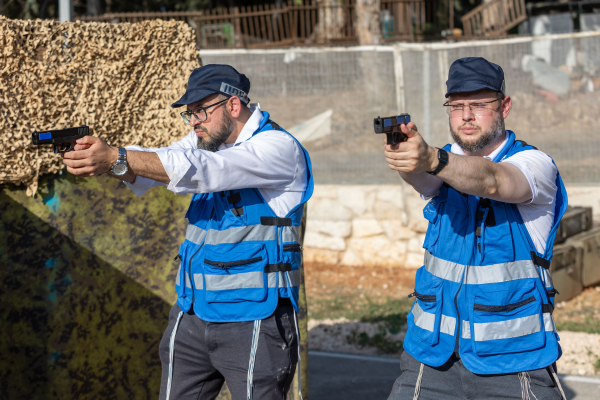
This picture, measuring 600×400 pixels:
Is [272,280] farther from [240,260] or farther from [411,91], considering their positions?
[411,91]

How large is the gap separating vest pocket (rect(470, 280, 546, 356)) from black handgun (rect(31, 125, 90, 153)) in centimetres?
163

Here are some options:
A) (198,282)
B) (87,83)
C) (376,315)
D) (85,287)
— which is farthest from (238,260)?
(376,315)

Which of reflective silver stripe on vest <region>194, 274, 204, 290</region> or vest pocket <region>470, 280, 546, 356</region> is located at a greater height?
reflective silver stripe on vest <region>194, 274, 204, 290</region>

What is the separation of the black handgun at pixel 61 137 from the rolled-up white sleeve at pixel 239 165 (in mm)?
302

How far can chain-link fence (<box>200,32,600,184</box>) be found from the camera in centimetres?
763

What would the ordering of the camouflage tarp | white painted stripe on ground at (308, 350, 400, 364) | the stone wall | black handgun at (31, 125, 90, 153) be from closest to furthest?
black handgun at (31, 125, 90, 153), the camouflage tarp, white painted stripe on ground at (308, 350, 400, 364), the stone wall

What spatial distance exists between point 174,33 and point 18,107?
1016 mm

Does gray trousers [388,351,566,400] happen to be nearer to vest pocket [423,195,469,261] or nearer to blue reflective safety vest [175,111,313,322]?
vest pocket [423,195,469,261]

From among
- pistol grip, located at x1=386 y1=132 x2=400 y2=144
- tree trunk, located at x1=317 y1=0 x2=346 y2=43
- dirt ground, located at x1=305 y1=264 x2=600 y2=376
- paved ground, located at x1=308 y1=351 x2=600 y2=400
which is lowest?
dirt ground, located at x1=305 y1=264 x2=600 y2=376

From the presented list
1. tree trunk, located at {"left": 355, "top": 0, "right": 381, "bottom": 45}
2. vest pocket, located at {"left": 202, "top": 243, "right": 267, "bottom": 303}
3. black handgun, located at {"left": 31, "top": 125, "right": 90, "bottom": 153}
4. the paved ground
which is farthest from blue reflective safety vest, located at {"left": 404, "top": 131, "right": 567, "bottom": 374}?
tree trunk, located at {"left": 355, "top": 0, "right": 381, "bottom": 45}

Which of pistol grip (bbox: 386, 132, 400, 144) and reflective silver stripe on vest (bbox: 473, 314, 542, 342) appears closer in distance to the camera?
pistol grip (bbox: 386, 132, 400, 144)

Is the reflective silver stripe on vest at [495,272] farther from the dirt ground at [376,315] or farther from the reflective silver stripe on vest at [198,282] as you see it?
the dirt ground at [376,315]

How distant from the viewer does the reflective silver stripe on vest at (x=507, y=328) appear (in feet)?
7.61

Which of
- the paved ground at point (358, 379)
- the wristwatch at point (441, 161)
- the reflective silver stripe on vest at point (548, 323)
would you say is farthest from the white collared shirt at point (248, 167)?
the paved ground at point (358, 379)
